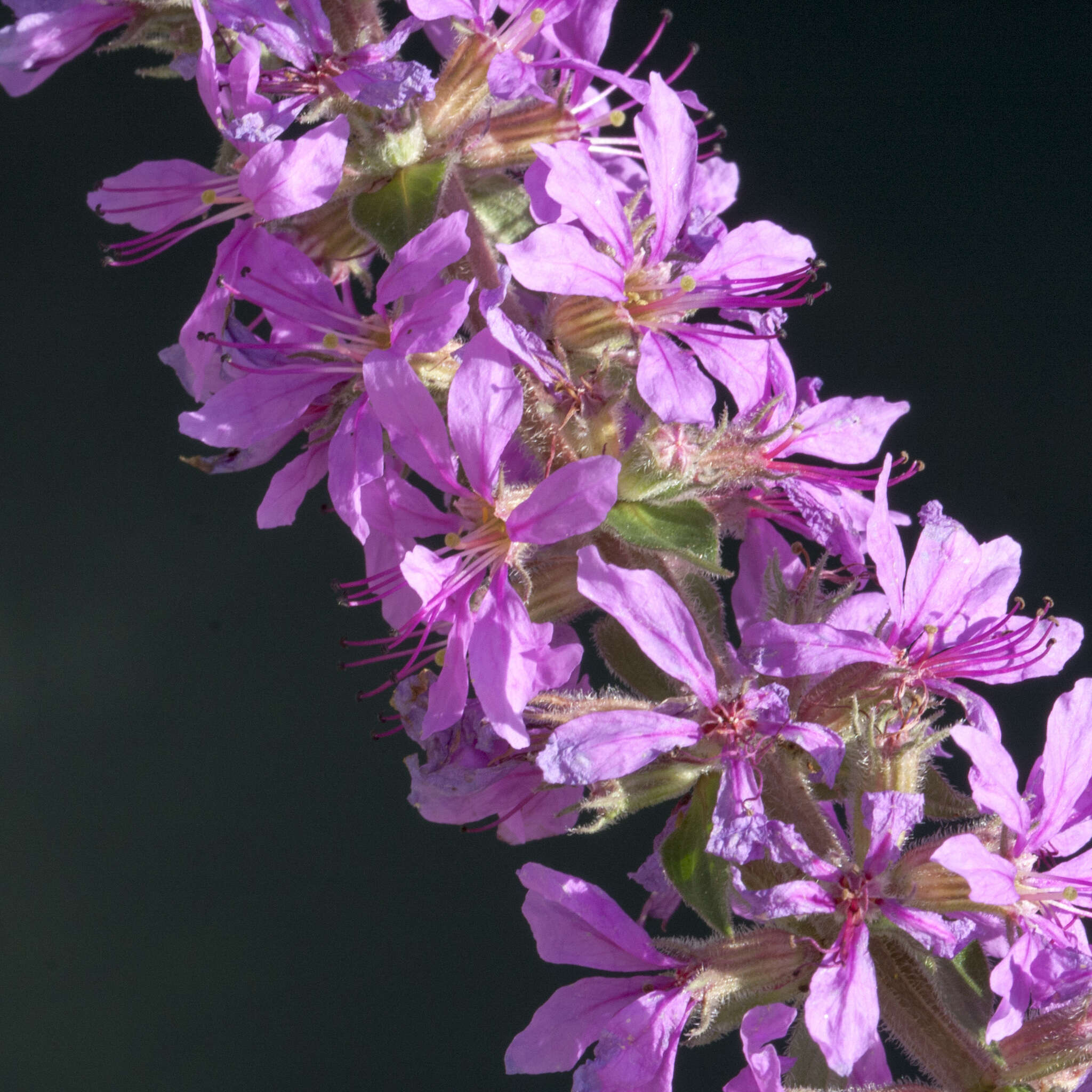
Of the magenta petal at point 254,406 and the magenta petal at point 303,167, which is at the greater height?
the magenta petal at point 303,167

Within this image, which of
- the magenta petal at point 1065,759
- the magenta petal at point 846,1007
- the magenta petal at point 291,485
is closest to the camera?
the magenta petal at point 846,1007

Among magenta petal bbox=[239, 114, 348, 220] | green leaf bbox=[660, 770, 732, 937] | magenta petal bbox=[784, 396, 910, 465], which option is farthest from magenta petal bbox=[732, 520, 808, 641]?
magenta petal bbox=[239, 114, 348, 220]

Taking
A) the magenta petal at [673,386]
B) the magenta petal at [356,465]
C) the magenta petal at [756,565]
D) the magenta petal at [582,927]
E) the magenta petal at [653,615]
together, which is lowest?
the magenta petal at [582,927]

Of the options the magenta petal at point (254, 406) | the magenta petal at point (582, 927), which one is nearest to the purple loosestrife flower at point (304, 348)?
the magenta petal at point (254, 406)

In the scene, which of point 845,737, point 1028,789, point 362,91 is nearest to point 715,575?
point 845,737

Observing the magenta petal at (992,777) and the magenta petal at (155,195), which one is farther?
the magenta petal at (155,195)

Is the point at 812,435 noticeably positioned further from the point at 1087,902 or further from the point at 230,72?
the point at 230,72

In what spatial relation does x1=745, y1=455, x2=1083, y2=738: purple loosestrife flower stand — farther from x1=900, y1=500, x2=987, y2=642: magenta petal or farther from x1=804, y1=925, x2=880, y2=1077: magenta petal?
x1=804, y1=925, x2=880, y2=1077: magenta petal

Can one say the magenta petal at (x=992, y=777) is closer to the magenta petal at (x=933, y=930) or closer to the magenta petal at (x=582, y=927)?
the magenta petal at (x=933, y=930)
